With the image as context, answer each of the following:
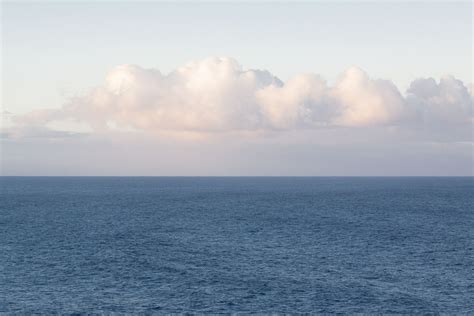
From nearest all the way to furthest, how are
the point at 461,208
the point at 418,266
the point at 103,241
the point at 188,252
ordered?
the point at 418,266 → the point at 188,252 → the point at 103,241 → the point at 461,208

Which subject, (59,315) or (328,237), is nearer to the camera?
(59,315)

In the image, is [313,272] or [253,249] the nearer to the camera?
[313,272]

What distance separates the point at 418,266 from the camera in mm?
81938

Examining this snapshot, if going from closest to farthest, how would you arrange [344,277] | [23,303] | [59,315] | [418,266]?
[59,315] → [23,303] → [344,277] → [418,266]

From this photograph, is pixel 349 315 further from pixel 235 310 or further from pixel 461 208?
pixel 461 208

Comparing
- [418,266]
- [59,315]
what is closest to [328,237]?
[418,266]

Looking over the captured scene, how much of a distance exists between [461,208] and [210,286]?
5715 inches

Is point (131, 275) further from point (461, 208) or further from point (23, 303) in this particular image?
point (461, 208)

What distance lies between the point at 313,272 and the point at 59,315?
38.4 m

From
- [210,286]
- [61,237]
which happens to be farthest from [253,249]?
[61,237]

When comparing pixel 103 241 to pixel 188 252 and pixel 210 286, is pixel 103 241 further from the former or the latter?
pixel 210 286

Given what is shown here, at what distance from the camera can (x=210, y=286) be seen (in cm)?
6912

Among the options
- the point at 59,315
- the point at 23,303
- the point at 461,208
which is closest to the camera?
the point at 59,315

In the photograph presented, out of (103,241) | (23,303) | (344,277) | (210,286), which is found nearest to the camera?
(23,303)
